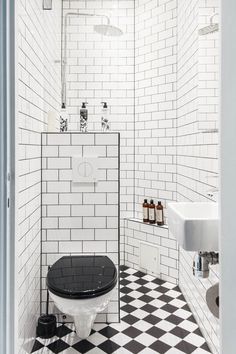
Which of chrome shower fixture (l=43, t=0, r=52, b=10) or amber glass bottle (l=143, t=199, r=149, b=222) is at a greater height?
chrome shower fixture (l=43, t=0, r=52, b=10)

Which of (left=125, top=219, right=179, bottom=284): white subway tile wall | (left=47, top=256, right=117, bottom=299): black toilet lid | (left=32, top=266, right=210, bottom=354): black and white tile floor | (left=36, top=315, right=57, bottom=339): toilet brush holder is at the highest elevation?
(left=47, top=256, right=117, bottom=299): black toilet lid

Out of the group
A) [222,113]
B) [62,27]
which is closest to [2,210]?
[222,113]

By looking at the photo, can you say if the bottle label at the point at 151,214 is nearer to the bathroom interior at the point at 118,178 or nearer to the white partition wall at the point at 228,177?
the bathroom interior at the point at 118,178

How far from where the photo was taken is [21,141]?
1.57 m

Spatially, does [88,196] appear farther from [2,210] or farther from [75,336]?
[2,210]

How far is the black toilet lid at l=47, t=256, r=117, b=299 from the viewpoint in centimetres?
157

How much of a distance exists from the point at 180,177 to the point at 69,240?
1.13 meters

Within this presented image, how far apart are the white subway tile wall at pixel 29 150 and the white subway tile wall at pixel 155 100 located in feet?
3.48

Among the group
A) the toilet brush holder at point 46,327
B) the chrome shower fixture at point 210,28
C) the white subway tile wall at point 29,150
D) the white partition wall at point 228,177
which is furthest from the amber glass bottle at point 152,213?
the white partition wall at point 228,177

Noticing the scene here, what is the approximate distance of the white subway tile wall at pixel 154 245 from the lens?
272 cm

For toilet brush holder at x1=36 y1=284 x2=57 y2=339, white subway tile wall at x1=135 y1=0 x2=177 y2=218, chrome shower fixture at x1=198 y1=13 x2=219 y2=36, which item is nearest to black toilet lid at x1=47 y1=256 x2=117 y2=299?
toilet brush holder at x1=36 y1=284 x2=57 y2=339

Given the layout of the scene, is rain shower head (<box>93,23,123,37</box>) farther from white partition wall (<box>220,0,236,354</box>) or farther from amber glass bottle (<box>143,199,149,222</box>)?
white partition wall (<box>220,0,236,354</box>)

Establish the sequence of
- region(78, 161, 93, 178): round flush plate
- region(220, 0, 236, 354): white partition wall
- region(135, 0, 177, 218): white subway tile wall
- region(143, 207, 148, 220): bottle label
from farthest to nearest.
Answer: region(143, 207, 148, 220): bottle label, region(135, 0, 177, 218): white subway tile wall, region(78, 161, 93, 178): round flush plate, region(220, 0, 236, 354): white partition wall

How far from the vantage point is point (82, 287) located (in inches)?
62.8
